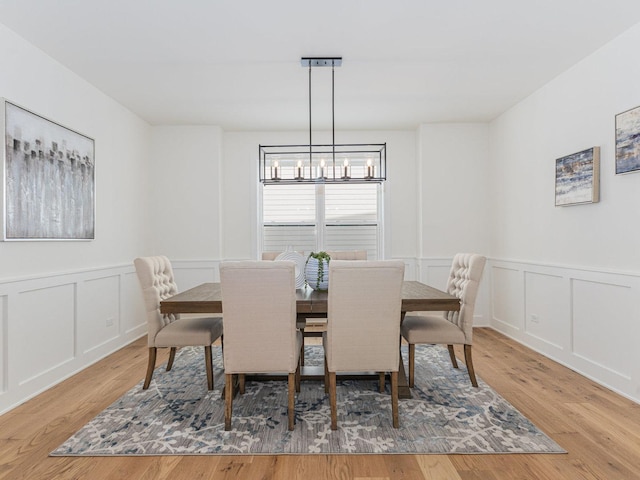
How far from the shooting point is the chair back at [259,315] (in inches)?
88.0

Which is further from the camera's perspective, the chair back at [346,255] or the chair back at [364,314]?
the chair back at [346,255]

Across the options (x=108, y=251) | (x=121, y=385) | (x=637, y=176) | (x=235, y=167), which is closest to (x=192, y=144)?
(x=235, y=167)

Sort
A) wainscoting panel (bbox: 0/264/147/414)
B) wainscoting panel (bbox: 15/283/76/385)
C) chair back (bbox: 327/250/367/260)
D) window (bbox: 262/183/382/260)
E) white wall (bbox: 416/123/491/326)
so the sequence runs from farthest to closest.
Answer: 1. window (bbox: 262/183/382/260)
2. white wall (bbox: 416/123/491/326)
3. chair back (bbox: 327/250/367/260)
4. wainscoting panel (bbox: 15/283/76/385)
5. wainscoting panel (bbox: 0/264/147/414)

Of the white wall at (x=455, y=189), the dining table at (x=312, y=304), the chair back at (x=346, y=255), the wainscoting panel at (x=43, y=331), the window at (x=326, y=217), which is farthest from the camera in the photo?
the window at (x=326, y=217)

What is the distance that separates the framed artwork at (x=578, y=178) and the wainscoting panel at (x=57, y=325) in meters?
4.30

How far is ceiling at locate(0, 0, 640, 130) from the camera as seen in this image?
2.51 meters

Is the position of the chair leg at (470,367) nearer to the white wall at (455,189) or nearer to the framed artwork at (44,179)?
the white wall at (455,189)

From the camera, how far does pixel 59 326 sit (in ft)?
10.5

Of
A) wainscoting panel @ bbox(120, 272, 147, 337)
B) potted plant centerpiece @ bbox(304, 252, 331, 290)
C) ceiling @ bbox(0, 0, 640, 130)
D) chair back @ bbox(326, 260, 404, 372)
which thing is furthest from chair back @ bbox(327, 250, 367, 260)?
wainscoting panel @ bbox(120, 272, 147, 337)

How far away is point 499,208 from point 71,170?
4491 mm

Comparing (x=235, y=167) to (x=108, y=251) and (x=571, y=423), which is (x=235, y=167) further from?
(x=571, y=423)

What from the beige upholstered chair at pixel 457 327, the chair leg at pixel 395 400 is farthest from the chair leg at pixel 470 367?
the chair leg at pixel 395 400

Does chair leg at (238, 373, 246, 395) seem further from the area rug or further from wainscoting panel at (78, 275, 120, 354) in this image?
wainscoting panel at (78, 275, 120, 354)

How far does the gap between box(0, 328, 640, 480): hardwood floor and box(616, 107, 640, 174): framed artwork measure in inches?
64.0
